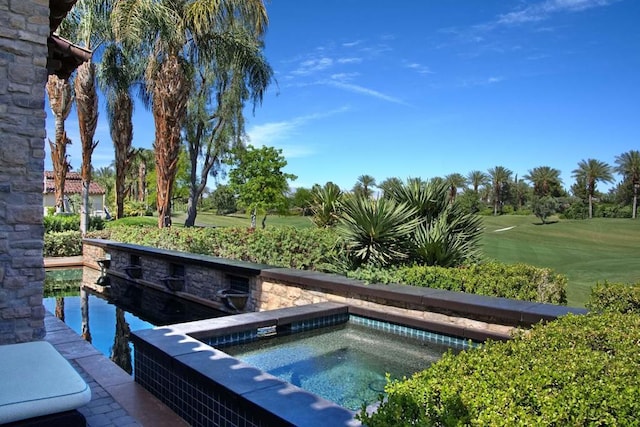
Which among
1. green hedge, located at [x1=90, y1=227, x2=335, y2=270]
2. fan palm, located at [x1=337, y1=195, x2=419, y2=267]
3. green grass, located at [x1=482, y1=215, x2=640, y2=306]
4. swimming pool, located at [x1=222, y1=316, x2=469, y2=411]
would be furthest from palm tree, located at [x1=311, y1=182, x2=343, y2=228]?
green grass, located at [x1=482, y1=215, x2=640, y2=306]

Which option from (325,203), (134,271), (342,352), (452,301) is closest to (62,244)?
(134,271)

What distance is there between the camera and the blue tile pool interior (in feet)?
14.8

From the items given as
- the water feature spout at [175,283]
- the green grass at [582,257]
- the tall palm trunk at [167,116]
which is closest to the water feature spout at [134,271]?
the water feature spout at [175,283]

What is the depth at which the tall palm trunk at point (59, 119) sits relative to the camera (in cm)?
1683

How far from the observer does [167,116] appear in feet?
48.0

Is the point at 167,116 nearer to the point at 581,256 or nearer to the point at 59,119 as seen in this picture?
the point at 59,119

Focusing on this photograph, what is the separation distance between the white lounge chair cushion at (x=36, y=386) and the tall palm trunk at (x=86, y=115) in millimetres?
15826

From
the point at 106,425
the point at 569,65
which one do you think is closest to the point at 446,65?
the point at 569,65

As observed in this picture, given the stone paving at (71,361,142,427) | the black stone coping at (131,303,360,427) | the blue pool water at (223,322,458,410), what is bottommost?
the stone paving at (71,361,142,427)

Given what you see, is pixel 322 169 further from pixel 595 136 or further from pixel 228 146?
pixel 595 136

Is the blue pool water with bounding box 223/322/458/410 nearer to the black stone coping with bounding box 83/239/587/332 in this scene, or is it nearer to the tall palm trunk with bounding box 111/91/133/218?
the black stone coping with bounding box 83/239/587/332

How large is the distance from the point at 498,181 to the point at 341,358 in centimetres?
5751

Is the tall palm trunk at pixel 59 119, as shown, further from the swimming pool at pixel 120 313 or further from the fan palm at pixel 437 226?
the fan palm at pixel 437 226

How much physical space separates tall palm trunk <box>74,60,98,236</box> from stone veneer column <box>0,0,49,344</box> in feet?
43.7
